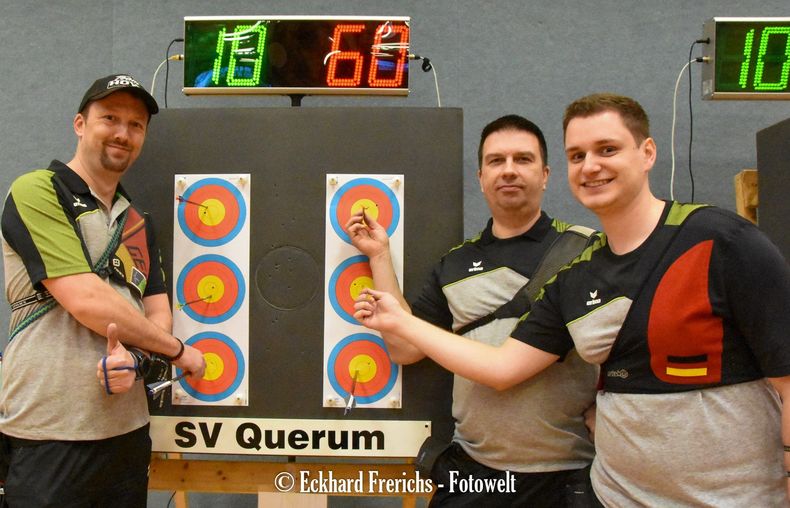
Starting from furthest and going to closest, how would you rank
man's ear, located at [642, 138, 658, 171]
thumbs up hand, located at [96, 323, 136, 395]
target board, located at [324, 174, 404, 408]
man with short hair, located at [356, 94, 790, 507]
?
1. target board, located at [324, 174, 404, 408]
2. thumbs up hand, located at [96, 323, 136, 395]
3. man's ear, located at [642, 138, 658, 171]
4. man with short hair, located at [356, 94, 790, 507]

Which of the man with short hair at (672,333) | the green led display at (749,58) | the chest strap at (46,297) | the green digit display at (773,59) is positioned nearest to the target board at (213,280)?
the chest strap at (46,297)

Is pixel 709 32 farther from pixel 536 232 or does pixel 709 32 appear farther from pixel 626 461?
pixel 626 461

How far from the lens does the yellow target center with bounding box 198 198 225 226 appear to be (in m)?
2.14

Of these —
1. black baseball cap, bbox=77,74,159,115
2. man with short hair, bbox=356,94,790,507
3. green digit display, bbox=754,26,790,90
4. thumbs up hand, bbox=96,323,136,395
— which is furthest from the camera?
green digit display, bbox=754,26,790,90

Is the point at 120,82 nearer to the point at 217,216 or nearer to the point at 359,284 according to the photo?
the point at 217,216

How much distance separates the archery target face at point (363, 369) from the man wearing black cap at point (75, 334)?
22.9 inches

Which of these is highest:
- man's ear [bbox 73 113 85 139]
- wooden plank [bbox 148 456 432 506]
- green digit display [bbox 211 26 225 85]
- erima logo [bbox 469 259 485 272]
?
green digit display [bbox 211 26 225 85]

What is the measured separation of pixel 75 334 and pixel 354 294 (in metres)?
0.87

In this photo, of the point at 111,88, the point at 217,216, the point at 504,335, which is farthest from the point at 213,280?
the point at 504,335

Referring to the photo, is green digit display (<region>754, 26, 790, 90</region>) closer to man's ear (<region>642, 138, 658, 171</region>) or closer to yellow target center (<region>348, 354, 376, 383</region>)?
man's ear (<region>642, 138, 658, 171</region>)

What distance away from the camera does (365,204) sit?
83.1 inches

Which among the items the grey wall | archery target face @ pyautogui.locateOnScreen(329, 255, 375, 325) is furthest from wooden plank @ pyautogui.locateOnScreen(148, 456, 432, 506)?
the grey wall

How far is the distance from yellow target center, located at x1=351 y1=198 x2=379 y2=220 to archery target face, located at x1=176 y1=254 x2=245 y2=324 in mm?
471

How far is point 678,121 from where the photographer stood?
2830 mm
